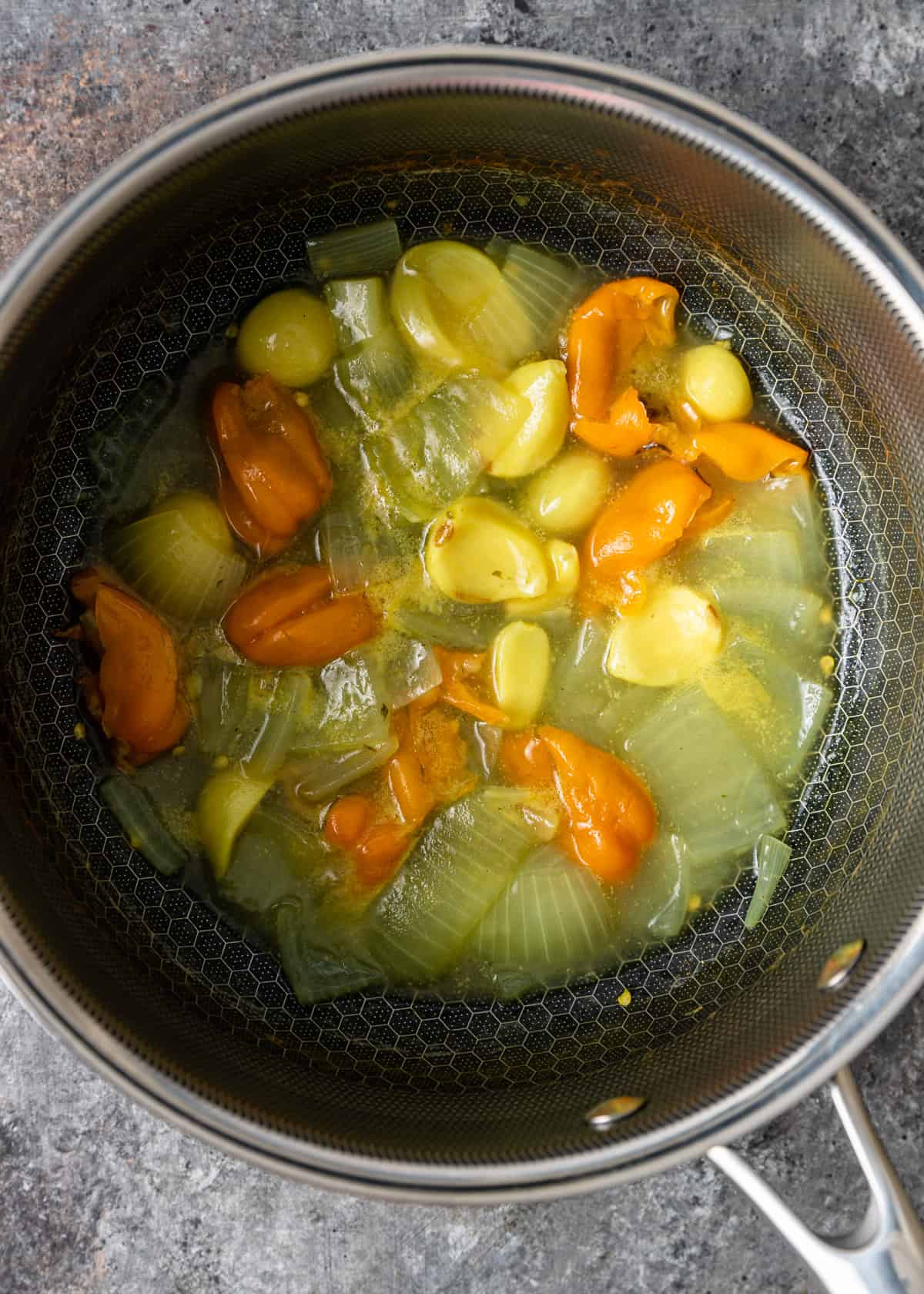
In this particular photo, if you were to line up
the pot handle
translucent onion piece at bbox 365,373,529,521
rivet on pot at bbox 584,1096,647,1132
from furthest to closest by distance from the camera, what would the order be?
translucent onion piece at bbox 365,373,529,521 → rivet on pot at bbox 584,1096,647,1132 → the pot handle

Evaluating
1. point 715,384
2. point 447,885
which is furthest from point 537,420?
point 447,885

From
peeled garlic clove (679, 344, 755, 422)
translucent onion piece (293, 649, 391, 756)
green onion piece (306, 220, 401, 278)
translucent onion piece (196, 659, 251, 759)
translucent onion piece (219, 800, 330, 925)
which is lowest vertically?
translucent onion piece (219, 800, 330, 925)

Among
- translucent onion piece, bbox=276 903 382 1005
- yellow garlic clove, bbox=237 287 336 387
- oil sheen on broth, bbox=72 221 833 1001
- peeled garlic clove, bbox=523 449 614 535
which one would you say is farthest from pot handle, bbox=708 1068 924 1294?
yellow garlic clove, bbox=237 287 336 387

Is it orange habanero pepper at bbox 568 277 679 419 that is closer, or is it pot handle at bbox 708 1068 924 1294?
pot handle at bbox 708 1068 924 1294

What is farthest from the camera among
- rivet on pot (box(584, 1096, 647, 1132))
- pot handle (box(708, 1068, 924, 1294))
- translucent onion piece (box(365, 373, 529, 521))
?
translucent onion piece (box(365, 373, 529, 521))

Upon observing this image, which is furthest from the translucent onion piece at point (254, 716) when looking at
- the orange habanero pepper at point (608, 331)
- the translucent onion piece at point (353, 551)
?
the orange habanero pepper at point (608, 331)

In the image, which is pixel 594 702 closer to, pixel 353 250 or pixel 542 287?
pixel 542 287

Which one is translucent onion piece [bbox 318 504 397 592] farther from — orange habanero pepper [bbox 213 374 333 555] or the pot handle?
the pot handle
